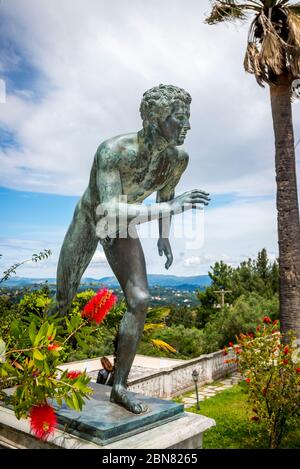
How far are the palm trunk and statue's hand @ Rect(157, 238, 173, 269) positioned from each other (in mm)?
7321

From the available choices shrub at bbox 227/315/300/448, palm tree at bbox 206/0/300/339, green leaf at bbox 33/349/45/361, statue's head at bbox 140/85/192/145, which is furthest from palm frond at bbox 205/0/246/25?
green leaf at bbox 33/349/45/361

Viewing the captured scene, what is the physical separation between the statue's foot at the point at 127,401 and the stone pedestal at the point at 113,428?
1.5 inches

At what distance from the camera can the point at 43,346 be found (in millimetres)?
2314

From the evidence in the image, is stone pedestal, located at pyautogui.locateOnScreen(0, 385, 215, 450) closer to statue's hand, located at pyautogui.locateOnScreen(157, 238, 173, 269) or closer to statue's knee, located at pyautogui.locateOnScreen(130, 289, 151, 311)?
statue's knee, located at pyautogui.locateOnScreen(130, 289, 151, 311)

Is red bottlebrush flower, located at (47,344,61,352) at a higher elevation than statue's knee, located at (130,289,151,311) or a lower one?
lower

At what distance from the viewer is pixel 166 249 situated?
374 centimetres

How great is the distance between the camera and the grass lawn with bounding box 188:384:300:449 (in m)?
7.33

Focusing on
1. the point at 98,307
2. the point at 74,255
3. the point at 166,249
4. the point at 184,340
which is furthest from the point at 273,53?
the point at 184,340

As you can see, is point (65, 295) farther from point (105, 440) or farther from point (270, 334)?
point (270, 334)

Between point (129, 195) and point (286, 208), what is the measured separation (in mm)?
7975

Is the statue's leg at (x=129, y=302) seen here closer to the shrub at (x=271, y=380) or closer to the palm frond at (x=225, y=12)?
the shrub at (x=271, y=380)

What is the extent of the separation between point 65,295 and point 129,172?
119 centimetres

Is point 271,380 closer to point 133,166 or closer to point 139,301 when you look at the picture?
point 139,301

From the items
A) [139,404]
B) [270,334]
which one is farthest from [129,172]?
[270,334]
